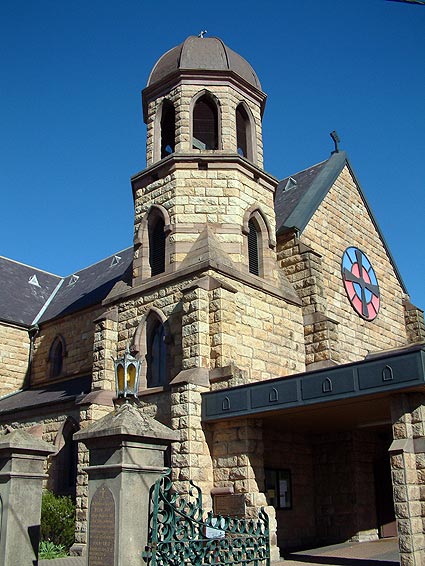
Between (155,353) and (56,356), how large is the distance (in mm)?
10167

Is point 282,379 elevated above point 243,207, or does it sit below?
below

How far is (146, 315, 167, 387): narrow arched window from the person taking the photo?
52.7ft

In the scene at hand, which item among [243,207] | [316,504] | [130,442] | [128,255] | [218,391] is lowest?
[316,504]

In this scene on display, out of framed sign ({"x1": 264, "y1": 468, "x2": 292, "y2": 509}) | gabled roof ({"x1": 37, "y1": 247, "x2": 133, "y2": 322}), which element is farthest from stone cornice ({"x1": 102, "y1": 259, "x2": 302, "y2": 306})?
Result: gabled roof ({"x1": 37, "y1": 247, "x2": 133, "y2": 322})

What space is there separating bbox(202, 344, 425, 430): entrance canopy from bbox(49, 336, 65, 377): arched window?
12.3 metres

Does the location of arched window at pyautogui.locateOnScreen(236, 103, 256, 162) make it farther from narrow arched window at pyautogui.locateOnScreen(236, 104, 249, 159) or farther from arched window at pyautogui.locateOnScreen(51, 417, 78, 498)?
arched window at pyautogui.locateOnScreen(51, 417, 78, 498)

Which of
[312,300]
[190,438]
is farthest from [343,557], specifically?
[312,300]

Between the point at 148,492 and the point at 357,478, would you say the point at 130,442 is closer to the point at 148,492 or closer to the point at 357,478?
the point at 148,492

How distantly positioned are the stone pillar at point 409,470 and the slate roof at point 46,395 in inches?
393

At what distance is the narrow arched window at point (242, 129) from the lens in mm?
19297

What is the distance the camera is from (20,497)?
30.4 feet

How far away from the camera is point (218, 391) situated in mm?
13789

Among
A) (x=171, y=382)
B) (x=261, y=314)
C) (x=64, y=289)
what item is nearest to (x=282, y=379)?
(x=171, y=382)

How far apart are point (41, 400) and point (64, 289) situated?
977 cm
